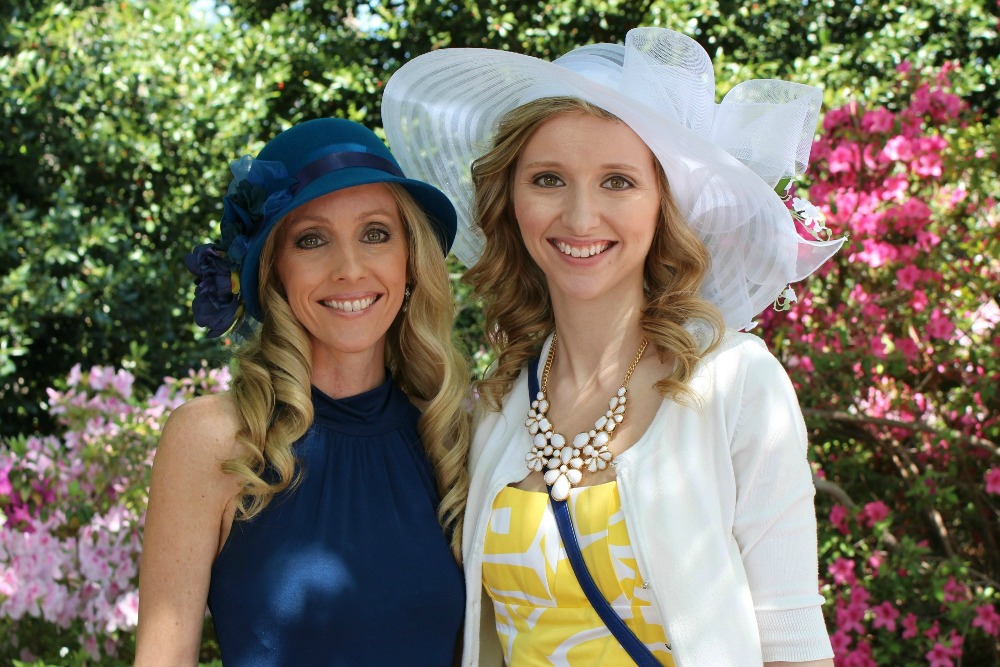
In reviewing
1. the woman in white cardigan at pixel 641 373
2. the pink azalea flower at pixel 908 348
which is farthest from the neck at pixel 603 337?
the pink azalea flower at pixel 908 348

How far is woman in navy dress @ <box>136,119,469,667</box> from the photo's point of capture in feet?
7.61

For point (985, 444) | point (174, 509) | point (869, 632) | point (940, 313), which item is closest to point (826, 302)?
point (940, 313)

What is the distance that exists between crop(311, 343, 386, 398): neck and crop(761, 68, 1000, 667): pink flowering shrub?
2255 millimetres

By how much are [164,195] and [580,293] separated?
421cm

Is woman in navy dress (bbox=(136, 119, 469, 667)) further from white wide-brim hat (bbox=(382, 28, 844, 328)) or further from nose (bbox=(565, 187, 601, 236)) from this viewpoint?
nose (bbox=(565, 187, 601, 236))

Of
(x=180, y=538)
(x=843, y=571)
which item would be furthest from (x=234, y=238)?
(x=843, y=571)

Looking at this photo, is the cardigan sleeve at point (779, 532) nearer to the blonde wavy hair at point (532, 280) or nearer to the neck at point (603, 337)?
the blonde wavy hair at point (532, 280)

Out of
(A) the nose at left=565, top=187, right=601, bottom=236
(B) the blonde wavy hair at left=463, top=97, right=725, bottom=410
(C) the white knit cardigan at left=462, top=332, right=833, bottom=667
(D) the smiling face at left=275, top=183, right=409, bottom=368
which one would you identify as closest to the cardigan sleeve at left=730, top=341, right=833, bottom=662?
(C) the white knit cardigan at left=462, top=332, right=833, bottom=667

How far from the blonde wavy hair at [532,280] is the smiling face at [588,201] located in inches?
1.7

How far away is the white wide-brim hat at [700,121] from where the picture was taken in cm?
230

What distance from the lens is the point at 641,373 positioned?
249cm

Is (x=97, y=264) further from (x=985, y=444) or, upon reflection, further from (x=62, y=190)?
(x=985, y=444)

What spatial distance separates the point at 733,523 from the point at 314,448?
987 mm

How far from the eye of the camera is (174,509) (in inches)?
90.3
